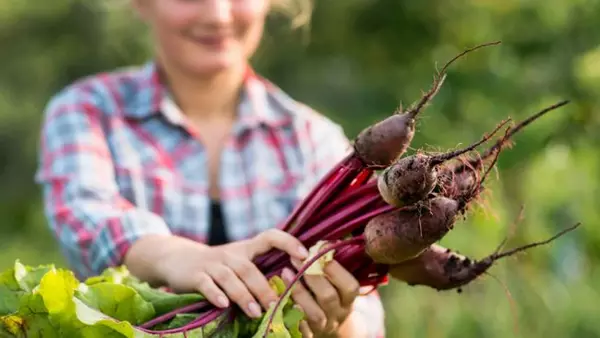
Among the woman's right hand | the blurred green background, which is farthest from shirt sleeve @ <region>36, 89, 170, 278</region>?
the blurred green background

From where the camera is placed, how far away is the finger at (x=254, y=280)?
165 centimetres

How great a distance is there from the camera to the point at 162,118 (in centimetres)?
241

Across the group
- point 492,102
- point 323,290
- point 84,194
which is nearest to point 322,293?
point 323,290

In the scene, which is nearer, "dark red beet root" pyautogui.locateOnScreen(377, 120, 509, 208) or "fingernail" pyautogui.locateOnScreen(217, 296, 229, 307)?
"dark red beet root" pyautogui.locateOnScreen(377, 120, 509, 208)

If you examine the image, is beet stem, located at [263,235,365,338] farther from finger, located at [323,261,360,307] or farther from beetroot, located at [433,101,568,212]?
beetroot, located at [433,101,568,212]

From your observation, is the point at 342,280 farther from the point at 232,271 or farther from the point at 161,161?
the point at 161,161

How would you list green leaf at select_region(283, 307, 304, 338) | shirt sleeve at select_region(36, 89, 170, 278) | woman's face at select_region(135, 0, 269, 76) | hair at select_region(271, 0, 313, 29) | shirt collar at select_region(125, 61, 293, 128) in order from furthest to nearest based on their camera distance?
hair at select_region(271, 0, 313, 29) < shirt collar at select_region(125, 61, 293, 128) < woman's face at select_region(135, 0, 269, 76) < shirt sleeve at select_region(36, 89, 170, 278) < green leaf at select_region(283, 307, 304, 338)

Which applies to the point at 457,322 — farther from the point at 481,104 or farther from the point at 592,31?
the point at 592,31

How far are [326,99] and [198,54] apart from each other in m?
2.55

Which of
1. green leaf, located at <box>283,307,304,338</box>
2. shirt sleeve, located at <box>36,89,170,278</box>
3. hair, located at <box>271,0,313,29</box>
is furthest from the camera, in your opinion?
hair, located at <box>271,0,313,29</box>

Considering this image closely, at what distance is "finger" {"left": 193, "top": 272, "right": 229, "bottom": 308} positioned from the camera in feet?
5.39

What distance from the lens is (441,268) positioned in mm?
1711

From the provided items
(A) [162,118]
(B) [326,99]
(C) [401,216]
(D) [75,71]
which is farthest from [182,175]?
(D) [75,71]

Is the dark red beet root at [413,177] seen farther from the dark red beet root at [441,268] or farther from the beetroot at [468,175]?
the dark red beet root at [441,268]
